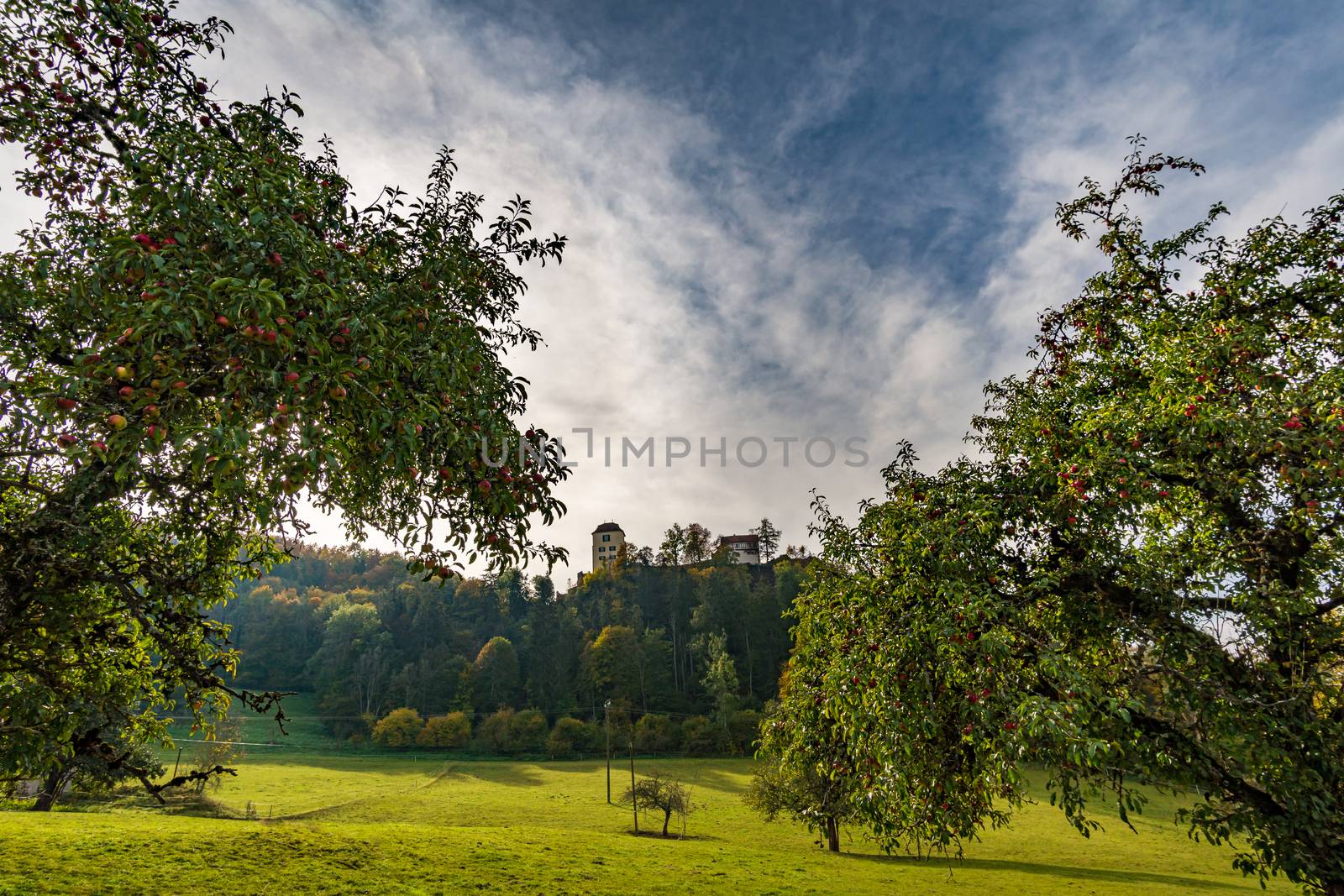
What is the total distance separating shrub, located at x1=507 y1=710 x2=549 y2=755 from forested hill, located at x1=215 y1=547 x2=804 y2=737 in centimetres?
776

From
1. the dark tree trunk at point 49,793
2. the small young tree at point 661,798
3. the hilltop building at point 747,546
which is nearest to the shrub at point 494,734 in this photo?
the small young tree at point 661,798

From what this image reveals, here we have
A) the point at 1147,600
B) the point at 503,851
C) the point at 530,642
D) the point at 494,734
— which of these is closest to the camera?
the point at 1147,600

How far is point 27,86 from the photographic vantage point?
18.7ft

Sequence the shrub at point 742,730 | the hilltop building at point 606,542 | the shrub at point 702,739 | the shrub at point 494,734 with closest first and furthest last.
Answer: the shrub at point 742,730, the shrub at point 702,739, the shrub at point 494,734, the hilltop building at point 606,542

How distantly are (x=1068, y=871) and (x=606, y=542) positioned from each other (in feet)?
419

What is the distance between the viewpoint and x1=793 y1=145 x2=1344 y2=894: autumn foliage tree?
24.0ft

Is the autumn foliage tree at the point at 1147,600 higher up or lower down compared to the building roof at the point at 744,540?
lower down

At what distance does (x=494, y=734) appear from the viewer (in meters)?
85.4

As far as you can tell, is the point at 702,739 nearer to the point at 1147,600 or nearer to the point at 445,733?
the point at 445,733

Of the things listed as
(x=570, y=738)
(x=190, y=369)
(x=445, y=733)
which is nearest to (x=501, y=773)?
(x=570, y=738)

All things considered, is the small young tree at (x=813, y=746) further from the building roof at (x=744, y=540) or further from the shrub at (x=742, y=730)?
the building roof at (x=744, y=540)

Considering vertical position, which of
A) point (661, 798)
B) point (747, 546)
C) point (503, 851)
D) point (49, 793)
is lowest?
point (661, 798)

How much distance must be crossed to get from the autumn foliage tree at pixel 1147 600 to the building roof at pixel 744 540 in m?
139

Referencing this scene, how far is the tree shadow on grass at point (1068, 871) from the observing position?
2884 cm
